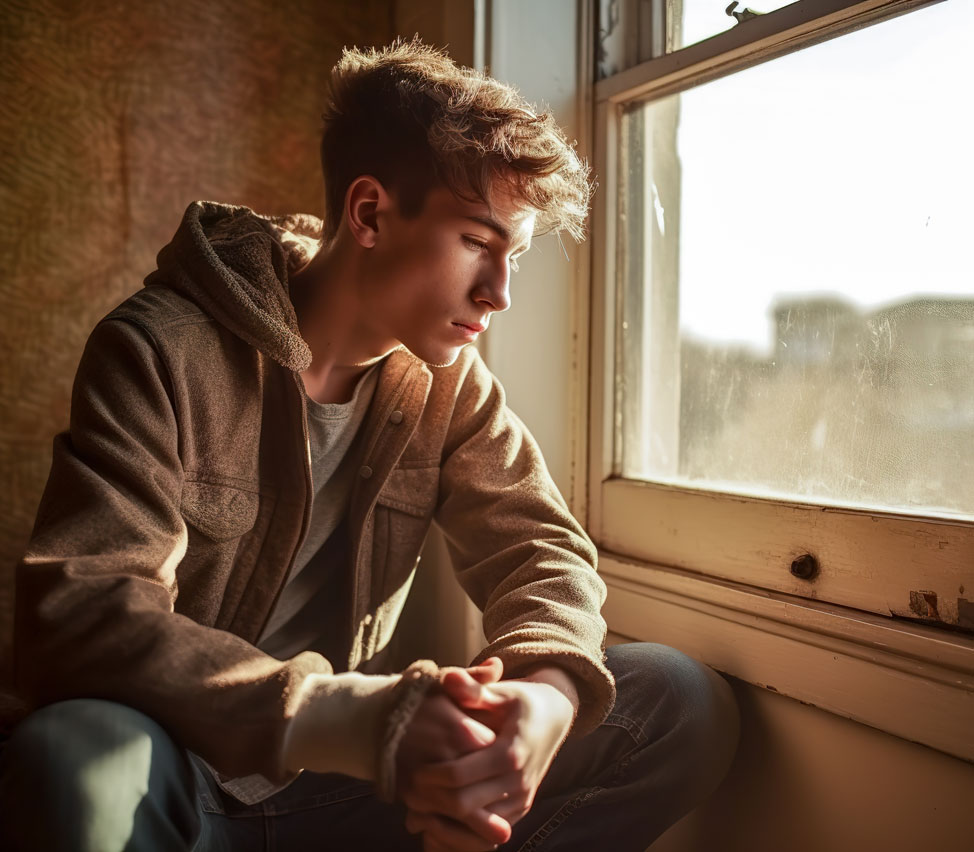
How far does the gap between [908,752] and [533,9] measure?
4.01ft

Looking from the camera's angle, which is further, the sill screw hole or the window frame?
the sill screw hole

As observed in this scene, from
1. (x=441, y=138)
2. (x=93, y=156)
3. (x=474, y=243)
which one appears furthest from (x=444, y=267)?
(x=93, y=156)

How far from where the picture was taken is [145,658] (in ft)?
2.43

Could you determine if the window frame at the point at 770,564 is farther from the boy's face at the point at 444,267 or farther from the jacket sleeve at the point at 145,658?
the jacket sleeve at the point at 145,658

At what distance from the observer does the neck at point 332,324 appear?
1.12 metres

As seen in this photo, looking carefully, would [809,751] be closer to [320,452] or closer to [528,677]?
[528,677]

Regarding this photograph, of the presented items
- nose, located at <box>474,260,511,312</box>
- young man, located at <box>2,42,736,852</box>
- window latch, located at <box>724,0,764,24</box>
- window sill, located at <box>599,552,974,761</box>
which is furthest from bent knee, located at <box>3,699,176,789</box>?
window latch, located at <box>724,0,764,24</box>

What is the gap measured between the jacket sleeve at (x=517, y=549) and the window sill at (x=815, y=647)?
197 mm

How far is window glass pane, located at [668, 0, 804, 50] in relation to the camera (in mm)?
1187

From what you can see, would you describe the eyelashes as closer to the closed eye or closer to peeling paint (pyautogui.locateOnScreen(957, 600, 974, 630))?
the closed eye

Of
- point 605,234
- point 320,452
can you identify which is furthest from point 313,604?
point 605,234

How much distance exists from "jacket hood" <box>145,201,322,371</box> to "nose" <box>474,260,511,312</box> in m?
0.22

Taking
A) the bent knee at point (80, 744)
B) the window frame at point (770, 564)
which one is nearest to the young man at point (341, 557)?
the bent knee at point (80, 744)

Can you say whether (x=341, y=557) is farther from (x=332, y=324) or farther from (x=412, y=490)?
(x=332, y=324)
